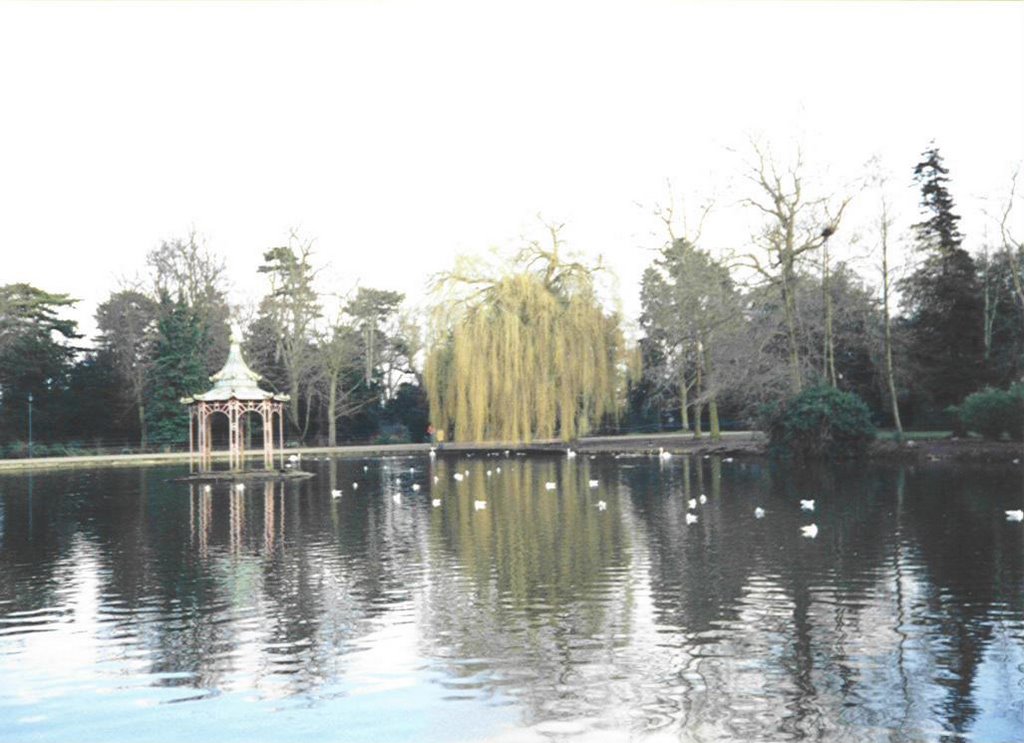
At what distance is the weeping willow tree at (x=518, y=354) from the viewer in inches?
1655

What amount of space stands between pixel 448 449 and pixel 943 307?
22598 millimetres

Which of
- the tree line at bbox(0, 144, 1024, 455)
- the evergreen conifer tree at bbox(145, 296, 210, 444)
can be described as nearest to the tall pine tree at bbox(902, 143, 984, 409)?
the tree line at bbox(0, 144, 1024, 455)

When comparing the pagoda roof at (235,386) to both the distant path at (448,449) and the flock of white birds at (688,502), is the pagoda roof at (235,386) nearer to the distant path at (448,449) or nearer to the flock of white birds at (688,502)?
the flock of white birds at (688,502)

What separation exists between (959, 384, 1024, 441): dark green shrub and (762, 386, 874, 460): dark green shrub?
3.29 m

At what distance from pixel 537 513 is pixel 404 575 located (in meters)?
7.32

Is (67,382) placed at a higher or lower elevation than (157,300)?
lower

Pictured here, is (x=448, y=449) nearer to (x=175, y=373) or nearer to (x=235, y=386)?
(x=235, y=386)

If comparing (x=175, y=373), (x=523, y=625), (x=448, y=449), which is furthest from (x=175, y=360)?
(x=523, y=625)

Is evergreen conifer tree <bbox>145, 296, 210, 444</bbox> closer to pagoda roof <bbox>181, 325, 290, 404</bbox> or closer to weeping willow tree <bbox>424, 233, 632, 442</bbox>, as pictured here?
weeping willow tree <bbox>424, 233, 632, 442</bbox>

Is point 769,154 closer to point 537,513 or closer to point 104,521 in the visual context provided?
point 537,513

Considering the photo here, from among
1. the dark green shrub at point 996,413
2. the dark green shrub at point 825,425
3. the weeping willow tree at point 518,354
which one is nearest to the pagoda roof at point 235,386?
the weeping willow tree at point 518,354

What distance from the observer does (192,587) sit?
477 inches

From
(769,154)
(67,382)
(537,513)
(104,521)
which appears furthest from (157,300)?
(537,513)

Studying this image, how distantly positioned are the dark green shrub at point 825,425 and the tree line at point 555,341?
2.72 meters
